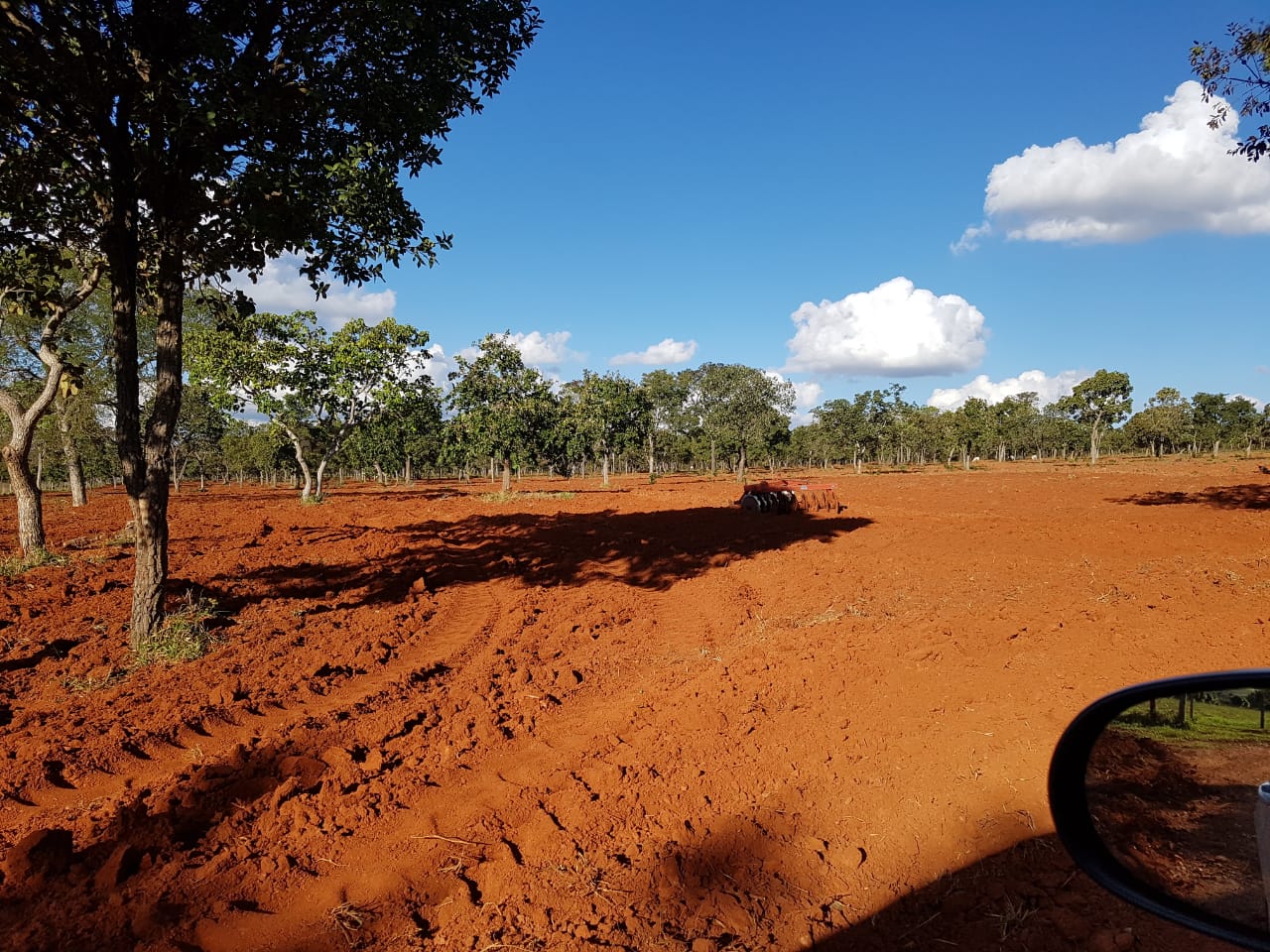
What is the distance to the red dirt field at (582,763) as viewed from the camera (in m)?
3.07

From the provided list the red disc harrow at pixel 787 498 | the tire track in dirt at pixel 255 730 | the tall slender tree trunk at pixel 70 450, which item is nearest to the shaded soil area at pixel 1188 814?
the tire track in dirt at pixel 255 730

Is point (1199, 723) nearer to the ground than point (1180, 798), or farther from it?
farther from it

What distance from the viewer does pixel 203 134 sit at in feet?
20.4

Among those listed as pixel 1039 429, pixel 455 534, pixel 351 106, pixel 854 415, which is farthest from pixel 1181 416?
pixel 351 106

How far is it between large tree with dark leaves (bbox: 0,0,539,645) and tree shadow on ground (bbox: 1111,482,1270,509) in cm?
2429

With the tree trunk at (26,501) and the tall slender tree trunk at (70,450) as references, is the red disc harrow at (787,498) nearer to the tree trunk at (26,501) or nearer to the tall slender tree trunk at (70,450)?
the tree trunk at (26,501)

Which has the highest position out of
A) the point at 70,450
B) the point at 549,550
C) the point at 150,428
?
the point at 70,450

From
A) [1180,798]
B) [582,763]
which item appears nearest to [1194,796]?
[1180,798]

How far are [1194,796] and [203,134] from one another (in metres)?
8.52

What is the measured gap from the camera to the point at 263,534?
53.7ft

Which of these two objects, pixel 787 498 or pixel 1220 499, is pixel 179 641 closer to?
pixel 787 498

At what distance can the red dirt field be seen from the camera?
307 cm

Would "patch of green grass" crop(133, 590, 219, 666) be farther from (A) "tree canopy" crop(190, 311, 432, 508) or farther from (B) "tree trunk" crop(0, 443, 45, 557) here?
(A) "tree canopy" crop(190, 311, 432, 508)

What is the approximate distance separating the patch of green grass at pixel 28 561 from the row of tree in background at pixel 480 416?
9.86ft
